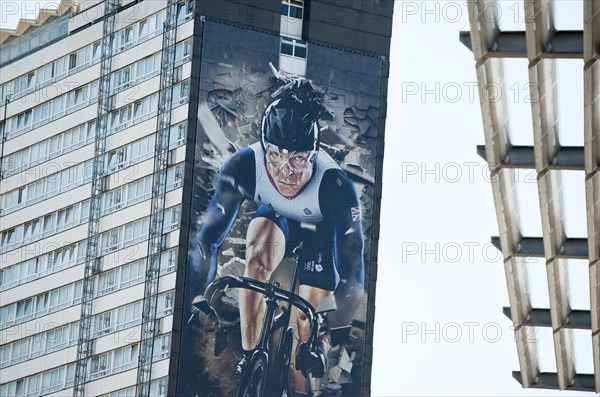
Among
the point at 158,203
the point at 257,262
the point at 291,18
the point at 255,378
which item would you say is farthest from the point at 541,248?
the point at 291,18

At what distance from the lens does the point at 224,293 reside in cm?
12131

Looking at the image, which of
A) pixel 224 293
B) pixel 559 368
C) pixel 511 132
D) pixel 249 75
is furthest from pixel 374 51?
pixel 511 132

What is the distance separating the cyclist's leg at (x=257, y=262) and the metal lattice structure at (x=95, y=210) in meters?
10.5

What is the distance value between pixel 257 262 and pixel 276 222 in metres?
3.35

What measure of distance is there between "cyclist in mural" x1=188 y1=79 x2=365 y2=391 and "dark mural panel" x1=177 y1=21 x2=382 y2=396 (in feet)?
0.23

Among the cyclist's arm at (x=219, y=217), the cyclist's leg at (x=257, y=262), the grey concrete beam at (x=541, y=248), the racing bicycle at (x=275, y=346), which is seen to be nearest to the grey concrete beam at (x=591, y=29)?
the grey concrete beam at (x=541, y=248)

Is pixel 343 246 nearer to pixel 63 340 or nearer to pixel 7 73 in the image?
pixel 63 340

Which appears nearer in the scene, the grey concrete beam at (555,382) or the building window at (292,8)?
the grey concrete beam at (555,382)

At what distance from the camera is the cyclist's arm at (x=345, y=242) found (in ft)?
417

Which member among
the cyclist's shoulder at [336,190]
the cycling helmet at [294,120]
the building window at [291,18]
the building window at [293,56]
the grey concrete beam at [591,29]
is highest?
the building window at [291,18]

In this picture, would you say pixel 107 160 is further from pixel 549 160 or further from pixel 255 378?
pixel 549 160

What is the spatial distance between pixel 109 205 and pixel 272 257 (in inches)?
464

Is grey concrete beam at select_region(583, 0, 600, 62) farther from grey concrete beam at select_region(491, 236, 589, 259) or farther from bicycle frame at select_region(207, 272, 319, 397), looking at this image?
bicycle frame at select_region(207, 272, 319, 397)

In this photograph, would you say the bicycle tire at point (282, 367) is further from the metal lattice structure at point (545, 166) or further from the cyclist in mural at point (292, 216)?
the metal lattice structure at point (545, 166)
